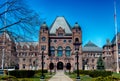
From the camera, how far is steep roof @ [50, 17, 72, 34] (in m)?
96.5

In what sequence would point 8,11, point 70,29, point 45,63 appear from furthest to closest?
A: 1. point 70,29
2. point 45,63
3. point 8,11

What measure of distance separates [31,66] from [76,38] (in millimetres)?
24437

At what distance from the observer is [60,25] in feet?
325

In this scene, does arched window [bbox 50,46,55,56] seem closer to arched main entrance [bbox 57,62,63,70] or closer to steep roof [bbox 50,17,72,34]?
arched main entrance [bbox 57,62,63,70]

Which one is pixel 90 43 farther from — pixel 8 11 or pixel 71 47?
pixel 8 11

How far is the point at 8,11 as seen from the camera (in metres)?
15.4

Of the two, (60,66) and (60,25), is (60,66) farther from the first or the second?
(60,25)

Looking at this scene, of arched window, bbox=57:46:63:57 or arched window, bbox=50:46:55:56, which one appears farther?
arched window, bbox=50:46:55:56

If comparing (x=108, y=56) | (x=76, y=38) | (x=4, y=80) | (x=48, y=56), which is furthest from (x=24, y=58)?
(x=4, y=80)

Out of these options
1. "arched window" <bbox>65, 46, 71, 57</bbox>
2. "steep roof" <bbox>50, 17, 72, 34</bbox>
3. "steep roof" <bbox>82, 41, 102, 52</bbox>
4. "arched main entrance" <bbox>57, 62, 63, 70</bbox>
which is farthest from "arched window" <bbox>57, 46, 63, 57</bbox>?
"steep roof" <bbox>82, 41, 102, 52</bbox>

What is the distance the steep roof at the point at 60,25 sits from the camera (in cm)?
9650

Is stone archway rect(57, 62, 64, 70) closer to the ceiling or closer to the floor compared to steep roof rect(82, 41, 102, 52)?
closer to the floor

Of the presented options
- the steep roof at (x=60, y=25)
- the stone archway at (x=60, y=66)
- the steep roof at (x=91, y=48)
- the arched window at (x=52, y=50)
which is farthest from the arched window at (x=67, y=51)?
the steep roof at (x=91, y=48)

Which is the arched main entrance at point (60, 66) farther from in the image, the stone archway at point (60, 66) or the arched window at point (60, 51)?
the arched window at point (60, 51)
